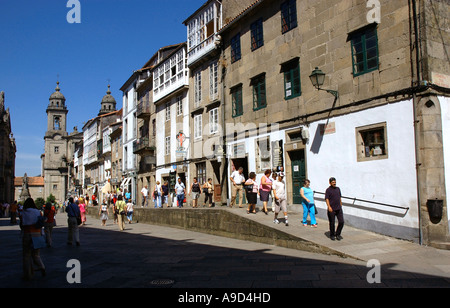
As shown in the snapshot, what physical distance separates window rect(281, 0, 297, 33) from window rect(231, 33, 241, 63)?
11.4ft

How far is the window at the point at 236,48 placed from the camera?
19.6 metres

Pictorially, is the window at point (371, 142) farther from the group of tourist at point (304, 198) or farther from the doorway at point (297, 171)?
the doorway at point (297, 171)

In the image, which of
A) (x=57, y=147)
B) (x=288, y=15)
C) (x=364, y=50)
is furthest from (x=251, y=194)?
(x=57, y=147)

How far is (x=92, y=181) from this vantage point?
60219 mm

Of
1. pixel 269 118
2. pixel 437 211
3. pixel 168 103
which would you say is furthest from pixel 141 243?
pixel 168 103

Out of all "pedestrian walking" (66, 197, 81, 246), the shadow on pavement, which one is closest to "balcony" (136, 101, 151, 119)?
"pedestrian walking" (66, 197, 81, 246)

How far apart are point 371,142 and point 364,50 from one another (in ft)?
9.58

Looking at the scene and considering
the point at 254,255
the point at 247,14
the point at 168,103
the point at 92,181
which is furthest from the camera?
the point at 92,181

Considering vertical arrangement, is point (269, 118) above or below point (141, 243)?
above

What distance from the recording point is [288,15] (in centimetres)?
1619

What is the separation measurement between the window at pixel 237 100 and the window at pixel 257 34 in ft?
7.15

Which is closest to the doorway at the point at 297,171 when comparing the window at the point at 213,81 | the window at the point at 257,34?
the window at the point at 257,34
